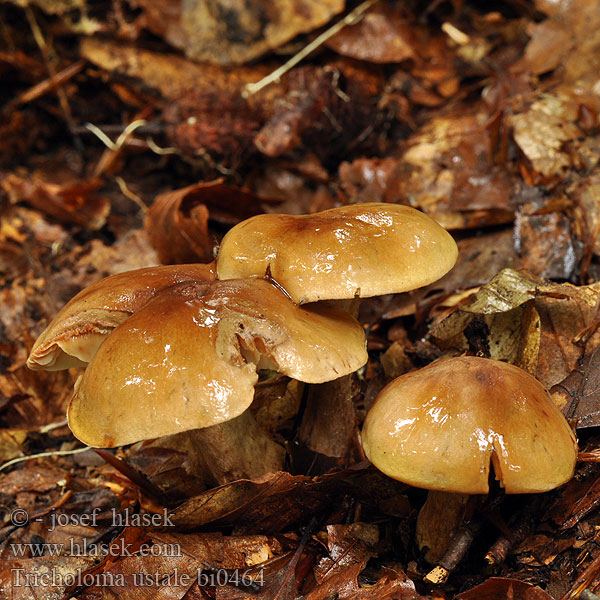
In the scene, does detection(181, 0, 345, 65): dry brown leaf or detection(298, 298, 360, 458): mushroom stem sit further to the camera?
detection(181, 0, 345, 65): dry brown leaf

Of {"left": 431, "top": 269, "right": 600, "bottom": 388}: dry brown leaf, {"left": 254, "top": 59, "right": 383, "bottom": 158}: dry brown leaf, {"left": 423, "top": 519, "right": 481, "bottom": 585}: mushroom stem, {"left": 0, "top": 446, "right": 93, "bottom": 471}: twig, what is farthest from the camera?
{"left": 254, "top": 59, "right": 383, "bottom": 158}: dry brown leaf

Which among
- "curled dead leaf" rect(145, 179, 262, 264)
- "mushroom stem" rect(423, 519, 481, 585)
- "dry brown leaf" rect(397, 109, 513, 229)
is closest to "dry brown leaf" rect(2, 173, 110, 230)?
"curled dead leaf" rect(145, 179, 262, 264)

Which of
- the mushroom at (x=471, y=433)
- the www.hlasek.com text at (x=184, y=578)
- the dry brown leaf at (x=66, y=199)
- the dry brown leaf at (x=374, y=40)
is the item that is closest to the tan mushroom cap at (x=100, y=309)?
the www.hlasek.com text at (x=184, y=578)

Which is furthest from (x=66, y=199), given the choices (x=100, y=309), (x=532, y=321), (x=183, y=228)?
(x=532, y=321)

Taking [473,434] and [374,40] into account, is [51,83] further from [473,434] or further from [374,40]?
[473,434]

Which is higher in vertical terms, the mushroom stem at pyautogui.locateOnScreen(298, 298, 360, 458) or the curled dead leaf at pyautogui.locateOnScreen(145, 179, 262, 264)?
the curled dead leaf at pyautogui.locateOnScreen(145, 179, 262, 264)

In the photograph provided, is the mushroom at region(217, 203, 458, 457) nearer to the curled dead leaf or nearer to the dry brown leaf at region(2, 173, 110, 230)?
the curled dead leaf

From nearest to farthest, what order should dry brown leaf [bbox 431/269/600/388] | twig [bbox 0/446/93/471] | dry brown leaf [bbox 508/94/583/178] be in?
1. dry brown leaf [bbox 431/269/600/388]
2. twig [bbox 0/446/93/471]
3. dry brown leaf [bbox 508/94/583/178]

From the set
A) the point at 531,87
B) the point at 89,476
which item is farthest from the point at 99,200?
the point at 531,87
